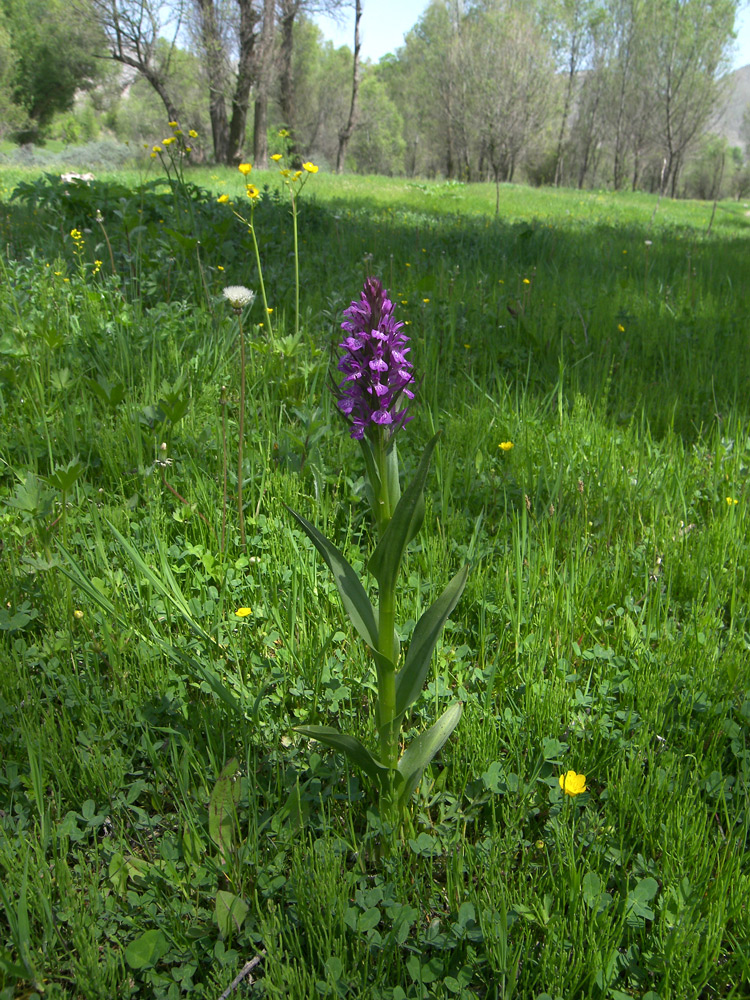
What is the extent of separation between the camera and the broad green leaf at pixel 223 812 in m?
1.10

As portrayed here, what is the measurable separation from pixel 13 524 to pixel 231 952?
1.43 metres

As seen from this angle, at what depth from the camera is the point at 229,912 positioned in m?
1.03

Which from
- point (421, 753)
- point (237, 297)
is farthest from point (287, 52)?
point (421, 753)

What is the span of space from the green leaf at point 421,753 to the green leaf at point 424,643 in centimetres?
8

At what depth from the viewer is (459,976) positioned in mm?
953

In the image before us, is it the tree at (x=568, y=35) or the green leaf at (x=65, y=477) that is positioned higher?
the tree at (x=568, y=35)

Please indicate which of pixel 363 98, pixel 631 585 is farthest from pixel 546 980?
pixel 363 98

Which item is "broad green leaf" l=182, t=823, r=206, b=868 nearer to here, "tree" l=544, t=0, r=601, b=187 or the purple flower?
the purple flower

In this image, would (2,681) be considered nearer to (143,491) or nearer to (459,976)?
(143,491)

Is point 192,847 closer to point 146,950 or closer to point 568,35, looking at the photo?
point 146,950

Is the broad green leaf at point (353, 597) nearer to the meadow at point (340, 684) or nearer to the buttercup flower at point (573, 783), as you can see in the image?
the meadow at point (340, 684)

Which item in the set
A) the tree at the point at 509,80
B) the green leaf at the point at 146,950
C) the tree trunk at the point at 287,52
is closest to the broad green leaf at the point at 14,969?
the green leaf at the point at 146,950

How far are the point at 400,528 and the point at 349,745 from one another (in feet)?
1.39

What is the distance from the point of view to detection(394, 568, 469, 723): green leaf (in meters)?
1.05
